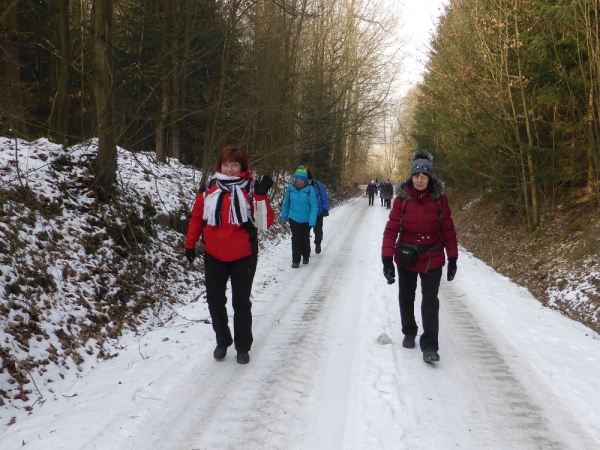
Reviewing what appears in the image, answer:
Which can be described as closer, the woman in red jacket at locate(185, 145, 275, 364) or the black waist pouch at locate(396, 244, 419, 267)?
the woman in red jacket at locate(185, 145, 275, 364)

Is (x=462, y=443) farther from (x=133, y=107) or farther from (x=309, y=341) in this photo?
(x=133, y=107)

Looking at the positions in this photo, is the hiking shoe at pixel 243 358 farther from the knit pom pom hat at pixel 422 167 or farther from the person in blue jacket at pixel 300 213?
the person in blue jacket at pixel 300 213

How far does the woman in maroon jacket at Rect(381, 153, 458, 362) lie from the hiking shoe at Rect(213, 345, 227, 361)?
1850mm

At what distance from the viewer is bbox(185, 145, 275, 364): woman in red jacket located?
4.51 m

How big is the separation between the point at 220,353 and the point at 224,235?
4.14ft

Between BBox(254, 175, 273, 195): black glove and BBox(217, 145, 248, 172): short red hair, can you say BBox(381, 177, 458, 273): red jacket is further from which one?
BBox(217, 145, 248, 172): short red hair

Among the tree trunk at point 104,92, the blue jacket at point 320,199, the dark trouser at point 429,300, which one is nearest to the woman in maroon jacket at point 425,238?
the dark trouser at point 429,300

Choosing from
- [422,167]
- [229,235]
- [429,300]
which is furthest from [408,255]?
[229,235]

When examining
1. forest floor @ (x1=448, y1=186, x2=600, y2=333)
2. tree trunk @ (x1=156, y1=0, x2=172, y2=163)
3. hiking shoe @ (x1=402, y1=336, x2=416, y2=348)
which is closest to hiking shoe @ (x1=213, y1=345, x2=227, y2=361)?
hiking shoe @ (x1=402, y1=336, x2=416, y2=348)

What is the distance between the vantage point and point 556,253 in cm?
1056

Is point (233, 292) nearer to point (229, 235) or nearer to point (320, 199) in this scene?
point (229, 235)

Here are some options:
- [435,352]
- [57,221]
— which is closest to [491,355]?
[435,352]

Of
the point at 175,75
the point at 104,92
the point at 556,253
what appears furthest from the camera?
the point at 175,75

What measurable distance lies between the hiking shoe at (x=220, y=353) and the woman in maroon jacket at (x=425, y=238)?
1850mm
